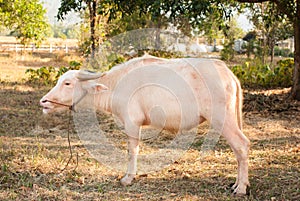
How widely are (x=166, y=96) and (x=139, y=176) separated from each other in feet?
3.74

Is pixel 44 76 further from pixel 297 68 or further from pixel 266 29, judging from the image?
pixel 266 29

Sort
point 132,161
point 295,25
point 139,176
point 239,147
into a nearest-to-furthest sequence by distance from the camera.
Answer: point 239,147
point 132,161
point 139,176
point 295,25

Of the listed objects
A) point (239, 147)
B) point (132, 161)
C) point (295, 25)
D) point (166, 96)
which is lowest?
point (132, 161)

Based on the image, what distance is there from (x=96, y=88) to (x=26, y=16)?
15.8m

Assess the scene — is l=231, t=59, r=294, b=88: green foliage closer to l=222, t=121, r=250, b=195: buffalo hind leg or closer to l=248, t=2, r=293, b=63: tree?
l=248, t=2, r=293, b=63: tree

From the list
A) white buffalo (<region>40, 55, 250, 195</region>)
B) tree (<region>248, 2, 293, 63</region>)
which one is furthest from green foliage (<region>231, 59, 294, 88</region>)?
white buffalo (<region>40, 55, 250, 195</region>)

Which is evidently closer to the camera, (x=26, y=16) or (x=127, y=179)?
(x=127, y=179)

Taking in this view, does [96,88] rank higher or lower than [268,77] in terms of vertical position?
higher

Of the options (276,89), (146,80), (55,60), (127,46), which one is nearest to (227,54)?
(55,60)

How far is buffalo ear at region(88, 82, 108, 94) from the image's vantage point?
4961 mm

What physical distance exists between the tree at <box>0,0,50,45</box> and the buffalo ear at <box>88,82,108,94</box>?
14269 mm

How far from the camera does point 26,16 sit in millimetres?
19562

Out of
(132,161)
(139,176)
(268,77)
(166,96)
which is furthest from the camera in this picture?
(268,77)

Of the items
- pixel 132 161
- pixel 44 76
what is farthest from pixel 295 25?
pixel 44 76
